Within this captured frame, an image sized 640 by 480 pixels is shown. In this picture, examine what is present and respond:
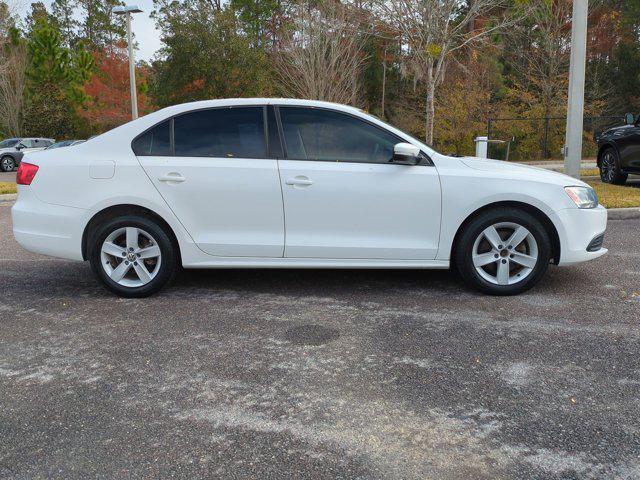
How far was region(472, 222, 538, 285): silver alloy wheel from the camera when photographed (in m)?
4.96

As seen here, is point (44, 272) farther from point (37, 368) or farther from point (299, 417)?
A: point (299, 417)

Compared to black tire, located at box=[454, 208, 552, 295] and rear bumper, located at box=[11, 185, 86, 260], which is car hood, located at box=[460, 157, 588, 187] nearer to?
black tire, located at box=[454, 208, 552, 295]

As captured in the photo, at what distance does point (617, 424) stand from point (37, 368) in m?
3.23

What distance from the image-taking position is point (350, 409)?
10.1ft

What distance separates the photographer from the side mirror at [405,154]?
4820 mm

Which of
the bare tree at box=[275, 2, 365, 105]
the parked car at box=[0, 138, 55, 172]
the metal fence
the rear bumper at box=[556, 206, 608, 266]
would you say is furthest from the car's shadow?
the parked car at box=[0, 138, 55, 172]

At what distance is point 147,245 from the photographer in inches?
202

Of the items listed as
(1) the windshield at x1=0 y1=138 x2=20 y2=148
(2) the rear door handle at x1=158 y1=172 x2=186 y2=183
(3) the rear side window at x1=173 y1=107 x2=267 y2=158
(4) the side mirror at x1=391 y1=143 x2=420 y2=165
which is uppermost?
(1) the windshield at x1=0 y1=138 x2=20 y2=148

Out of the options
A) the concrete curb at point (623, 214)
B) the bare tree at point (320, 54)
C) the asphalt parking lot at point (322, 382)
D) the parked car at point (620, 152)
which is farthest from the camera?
the bare tree at point (320, 54)

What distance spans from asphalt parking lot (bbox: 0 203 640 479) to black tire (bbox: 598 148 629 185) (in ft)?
26.7

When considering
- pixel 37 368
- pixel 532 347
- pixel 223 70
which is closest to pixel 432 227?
pixel 532 347

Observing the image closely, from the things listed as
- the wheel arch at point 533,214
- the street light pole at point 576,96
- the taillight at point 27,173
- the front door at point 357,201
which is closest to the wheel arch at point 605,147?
the street light pole at point 576,96

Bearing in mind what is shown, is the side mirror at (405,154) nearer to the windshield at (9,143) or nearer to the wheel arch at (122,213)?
the wheel arch at (122,213)

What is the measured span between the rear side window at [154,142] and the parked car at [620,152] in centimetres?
1032
